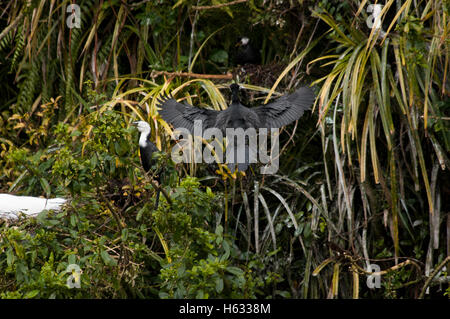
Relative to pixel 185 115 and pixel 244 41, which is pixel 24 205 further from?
pixel 244 41

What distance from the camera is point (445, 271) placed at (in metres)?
3.28

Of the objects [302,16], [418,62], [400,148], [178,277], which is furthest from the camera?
[302,16]

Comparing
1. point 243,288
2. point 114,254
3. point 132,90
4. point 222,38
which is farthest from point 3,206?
point 222,38

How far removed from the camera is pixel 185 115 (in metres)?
3.23

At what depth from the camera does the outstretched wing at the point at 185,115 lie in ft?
10.5

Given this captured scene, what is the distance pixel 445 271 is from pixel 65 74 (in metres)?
2.32

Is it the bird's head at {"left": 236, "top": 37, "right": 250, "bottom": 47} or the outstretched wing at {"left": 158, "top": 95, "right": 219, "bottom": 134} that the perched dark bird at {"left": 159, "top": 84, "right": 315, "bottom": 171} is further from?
the bird's head at {"left": 236, "top": 37, "right": 250, "bottom": 47}

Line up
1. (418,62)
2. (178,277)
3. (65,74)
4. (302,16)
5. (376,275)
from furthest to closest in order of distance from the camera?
(65,74) → (302,16) → (376,275) → (418,62) → (178,277)

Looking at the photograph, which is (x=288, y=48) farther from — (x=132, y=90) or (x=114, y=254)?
(x=114, y=254)

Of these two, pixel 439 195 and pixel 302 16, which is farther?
pixel 302 16

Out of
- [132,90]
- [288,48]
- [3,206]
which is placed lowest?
[3,206]

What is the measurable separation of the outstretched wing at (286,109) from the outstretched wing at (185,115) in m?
0.22

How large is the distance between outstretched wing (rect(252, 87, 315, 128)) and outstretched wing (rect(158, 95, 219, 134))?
0.22 meters

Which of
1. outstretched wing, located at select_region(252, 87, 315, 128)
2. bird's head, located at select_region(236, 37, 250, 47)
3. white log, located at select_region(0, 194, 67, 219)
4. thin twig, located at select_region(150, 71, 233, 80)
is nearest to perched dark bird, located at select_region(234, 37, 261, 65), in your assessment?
bird's head, located at select_region(236, 37, 250, 47)
